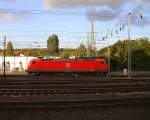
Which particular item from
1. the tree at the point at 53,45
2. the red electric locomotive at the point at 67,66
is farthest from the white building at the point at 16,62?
the tree at the point at 53,45

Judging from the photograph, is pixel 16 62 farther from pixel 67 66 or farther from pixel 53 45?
pixel 53 45

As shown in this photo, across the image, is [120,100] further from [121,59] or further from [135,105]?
[121,59]

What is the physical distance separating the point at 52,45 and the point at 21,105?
484 feet

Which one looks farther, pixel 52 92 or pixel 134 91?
pixel 134 91

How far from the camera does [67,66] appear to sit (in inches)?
2254

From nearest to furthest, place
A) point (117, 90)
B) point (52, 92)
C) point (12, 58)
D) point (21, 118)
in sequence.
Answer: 1. point (21, 118)
2. point (52, 92)
3. point (117, 90)
4. point (12, 58)

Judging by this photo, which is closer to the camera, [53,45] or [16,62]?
[16,62]

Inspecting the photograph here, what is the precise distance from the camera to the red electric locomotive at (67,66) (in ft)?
186

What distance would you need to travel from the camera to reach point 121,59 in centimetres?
8588

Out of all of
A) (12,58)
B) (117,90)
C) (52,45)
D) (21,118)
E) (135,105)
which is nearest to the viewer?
(21,118)

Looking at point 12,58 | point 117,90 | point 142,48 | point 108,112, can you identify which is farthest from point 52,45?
point 108,112

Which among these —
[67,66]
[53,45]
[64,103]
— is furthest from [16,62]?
[64,103]

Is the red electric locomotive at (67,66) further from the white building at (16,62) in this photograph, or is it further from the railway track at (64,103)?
the white building at (16,62)

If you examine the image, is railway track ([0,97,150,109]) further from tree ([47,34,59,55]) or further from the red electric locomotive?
tree ([47,34,59,55])
